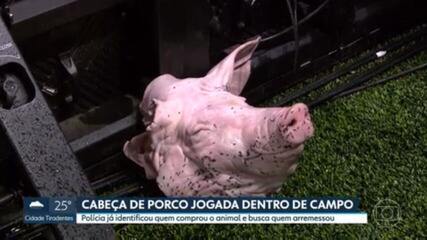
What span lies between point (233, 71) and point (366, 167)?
32 centimetres

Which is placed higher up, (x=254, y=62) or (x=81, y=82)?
(x=81, y=82)

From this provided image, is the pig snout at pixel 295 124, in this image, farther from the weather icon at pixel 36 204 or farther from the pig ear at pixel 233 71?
the weather icon at pixel 36 204

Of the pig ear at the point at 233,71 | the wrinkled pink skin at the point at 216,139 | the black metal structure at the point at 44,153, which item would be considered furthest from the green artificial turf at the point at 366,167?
the black metal structure at the point at 44,153

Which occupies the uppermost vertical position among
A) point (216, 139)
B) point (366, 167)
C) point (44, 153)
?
point (44, 153)

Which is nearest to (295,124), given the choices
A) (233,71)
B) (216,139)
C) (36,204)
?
(216,139)

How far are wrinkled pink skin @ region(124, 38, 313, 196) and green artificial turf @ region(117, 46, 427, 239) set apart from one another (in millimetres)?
86

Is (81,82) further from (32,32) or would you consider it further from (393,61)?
(393,61)

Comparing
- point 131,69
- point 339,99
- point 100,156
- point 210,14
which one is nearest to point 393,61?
point 339,99

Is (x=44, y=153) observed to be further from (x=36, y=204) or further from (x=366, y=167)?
(x=366, y=167)

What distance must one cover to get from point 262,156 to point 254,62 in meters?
0.46

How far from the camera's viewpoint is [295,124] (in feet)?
3.56

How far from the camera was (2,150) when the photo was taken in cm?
124

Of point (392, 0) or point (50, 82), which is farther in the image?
point (392, 0)

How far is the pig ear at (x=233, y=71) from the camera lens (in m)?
1.29
